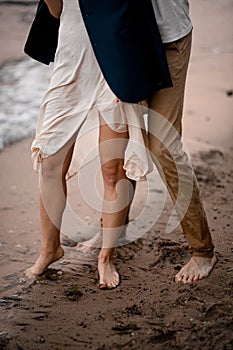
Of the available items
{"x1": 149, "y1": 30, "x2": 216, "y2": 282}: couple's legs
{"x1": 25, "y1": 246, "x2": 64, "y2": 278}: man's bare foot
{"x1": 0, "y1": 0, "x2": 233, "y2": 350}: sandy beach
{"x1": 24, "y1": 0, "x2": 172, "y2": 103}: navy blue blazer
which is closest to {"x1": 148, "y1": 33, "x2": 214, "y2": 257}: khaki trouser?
{"x1": 149, "y1": 30, "x2": 216, "y2": 282}: couple's legs

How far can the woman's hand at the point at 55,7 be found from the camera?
115 inches

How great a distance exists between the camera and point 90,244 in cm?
357

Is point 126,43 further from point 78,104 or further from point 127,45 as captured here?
point 78,104

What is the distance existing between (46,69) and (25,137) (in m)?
1.87

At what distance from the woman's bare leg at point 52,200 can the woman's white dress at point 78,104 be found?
0.16 feet

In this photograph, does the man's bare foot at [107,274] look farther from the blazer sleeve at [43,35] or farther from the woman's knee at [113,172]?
the blazer sleeve at [43,35]

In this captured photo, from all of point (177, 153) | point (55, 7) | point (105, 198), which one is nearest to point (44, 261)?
point (105, 198)

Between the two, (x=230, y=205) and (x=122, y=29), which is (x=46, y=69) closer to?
(x=230, y=205)

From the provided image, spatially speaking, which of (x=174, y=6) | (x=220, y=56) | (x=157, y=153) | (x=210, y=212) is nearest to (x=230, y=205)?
(x=210, y=212)

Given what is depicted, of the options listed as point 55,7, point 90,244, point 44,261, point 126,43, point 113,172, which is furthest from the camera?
point 90,244

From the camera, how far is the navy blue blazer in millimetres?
2744

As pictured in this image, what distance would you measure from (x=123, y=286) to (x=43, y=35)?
1163 millimetres

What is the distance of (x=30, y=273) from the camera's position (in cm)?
324

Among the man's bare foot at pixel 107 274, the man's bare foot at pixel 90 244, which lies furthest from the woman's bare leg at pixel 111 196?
the man's bare foot at pixel 90 244
